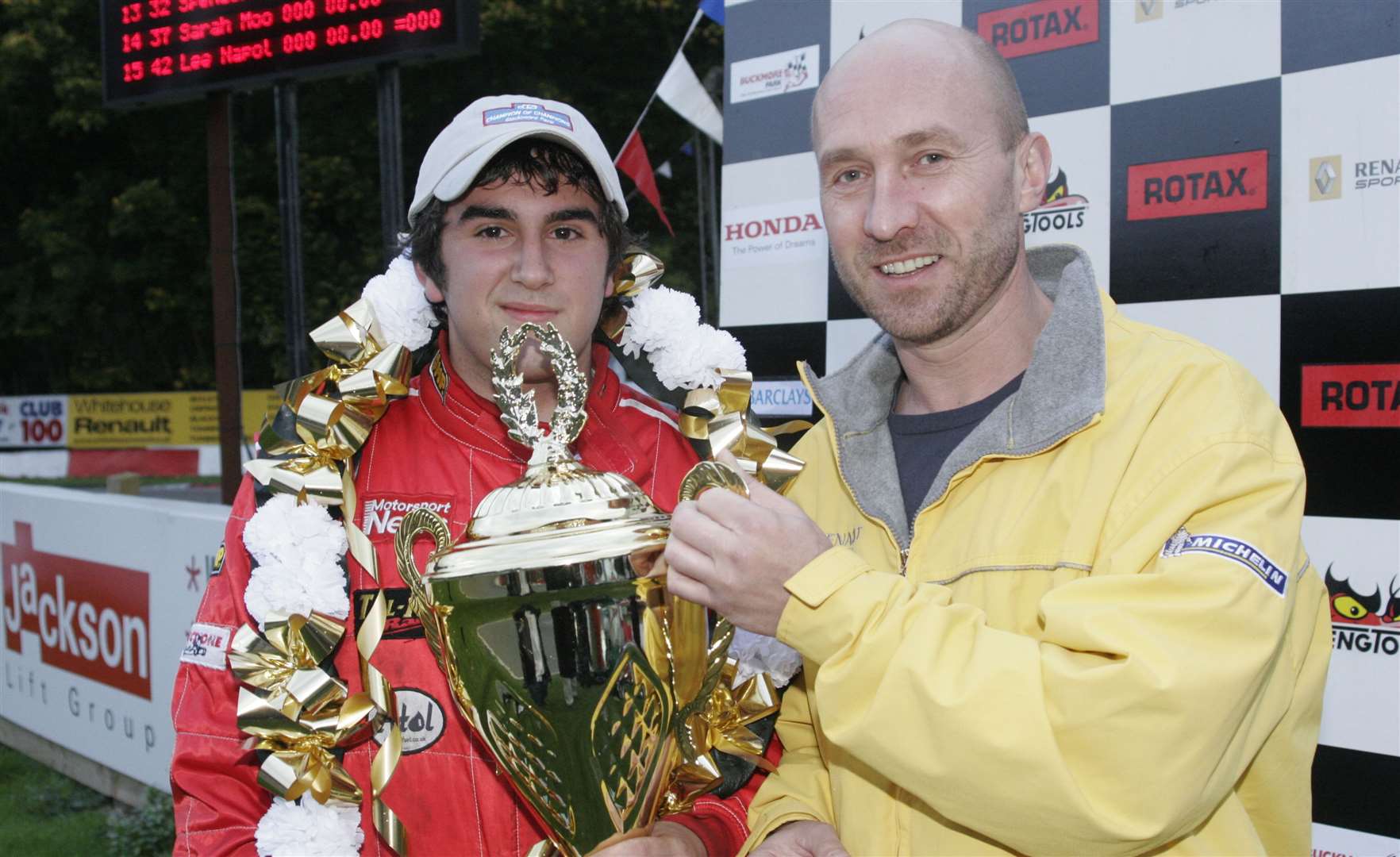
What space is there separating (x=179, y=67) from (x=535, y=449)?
20.1 feet

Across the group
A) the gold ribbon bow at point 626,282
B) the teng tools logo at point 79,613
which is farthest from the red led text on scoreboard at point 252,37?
the gold ribbon bow at point 626,282

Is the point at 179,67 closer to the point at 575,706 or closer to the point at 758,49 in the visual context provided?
the point at 758,49

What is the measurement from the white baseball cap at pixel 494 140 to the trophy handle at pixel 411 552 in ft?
1.78

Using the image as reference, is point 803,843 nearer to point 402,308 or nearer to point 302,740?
point 302,740

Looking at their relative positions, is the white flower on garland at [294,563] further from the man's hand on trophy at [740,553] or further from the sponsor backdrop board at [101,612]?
the sponsor backdrop board at [101,612]

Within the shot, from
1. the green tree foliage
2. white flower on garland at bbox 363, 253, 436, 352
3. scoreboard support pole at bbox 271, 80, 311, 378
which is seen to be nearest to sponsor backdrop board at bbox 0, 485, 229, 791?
scoreboard support pole at bbox 271, 80, 311, 378

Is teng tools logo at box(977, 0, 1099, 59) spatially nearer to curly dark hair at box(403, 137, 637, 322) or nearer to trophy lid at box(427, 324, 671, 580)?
curly dark hair at box(403, 137, 637, 322)

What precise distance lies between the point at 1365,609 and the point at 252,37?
6141 millimetres

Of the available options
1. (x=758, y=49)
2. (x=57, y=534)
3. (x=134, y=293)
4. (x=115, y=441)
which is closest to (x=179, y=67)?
(x=57, y=534)

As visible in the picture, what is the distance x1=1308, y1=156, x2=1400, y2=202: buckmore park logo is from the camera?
7.83ft

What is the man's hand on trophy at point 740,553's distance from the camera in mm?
1293

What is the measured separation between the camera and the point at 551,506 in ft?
4.58

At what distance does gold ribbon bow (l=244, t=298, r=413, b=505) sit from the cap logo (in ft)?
1.30

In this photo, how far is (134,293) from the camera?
1720 centimetres
